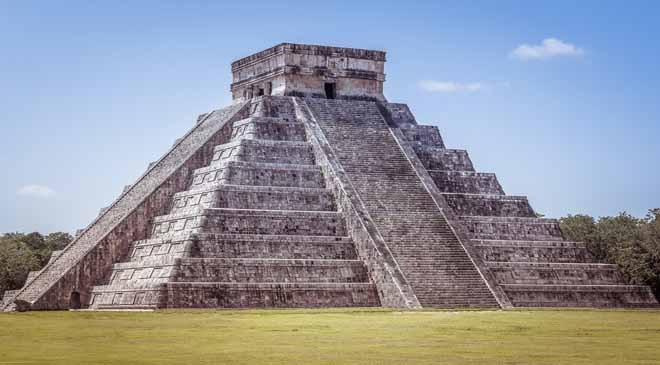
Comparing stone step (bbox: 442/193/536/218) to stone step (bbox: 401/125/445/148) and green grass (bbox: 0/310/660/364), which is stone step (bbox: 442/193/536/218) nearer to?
stone step (bbox: 401/125/445/148)

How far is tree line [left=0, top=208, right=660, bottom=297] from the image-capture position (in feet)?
160

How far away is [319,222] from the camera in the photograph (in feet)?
129

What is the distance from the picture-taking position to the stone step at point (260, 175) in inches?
1585

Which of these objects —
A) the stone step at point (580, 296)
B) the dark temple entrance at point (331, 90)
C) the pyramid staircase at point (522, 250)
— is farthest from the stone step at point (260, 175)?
the stone step at point (580, 296)

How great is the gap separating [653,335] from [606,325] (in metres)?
3.23

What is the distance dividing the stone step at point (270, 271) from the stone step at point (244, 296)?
1.34ft

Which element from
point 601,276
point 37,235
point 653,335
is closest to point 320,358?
point 653,335

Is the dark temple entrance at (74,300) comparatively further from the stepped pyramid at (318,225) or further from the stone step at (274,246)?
the stone step at (274,246)

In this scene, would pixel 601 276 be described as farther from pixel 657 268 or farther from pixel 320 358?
pixel 320 358

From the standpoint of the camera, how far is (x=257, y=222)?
38188 mm

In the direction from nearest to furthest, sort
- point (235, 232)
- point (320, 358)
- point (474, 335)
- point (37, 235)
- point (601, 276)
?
point (320, 358) → point (474, 335) → point (235, 232) → point (601, 276) → point (37, 235)

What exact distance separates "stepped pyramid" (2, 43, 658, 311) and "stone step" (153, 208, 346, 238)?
0.17 ft

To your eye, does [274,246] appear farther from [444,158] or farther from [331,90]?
[331,90]

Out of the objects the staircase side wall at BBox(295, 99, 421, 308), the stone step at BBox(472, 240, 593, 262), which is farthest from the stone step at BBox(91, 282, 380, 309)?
the stone step at BBox(472, 240, 593, 262)
